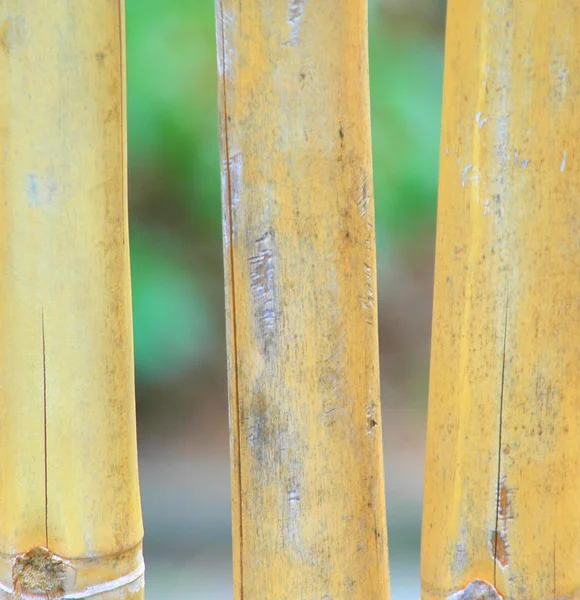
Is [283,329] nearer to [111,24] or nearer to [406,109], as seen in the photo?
[111,24]

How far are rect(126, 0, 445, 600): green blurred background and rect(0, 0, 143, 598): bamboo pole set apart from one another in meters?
1.51

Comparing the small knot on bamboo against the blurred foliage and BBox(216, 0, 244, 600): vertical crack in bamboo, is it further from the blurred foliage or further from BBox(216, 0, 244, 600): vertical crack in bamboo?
the blurred foliage

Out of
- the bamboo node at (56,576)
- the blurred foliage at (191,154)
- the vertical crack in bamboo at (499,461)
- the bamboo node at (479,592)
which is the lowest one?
the bamboo node at (56,576)

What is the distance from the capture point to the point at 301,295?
0.80m

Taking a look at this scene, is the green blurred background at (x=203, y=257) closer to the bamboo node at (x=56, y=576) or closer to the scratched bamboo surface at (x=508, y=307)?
the bamboo node at (x=56, y=576)

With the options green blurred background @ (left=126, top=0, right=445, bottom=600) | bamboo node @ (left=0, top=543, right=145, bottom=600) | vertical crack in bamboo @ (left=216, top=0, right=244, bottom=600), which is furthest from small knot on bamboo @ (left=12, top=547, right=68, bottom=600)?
green blurred background @ (left=126, top=0, right=445, bottom=600)

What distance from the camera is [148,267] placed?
2.55m

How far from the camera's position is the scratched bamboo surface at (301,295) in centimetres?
79

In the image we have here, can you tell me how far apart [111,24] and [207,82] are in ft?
5.49

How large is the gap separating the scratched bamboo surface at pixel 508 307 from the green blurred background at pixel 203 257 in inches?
64.5

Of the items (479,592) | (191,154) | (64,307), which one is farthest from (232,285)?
(191,154)

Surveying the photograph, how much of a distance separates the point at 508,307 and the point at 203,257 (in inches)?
75.1

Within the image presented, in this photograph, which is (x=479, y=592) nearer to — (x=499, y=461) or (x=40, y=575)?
(x=499, y=461)

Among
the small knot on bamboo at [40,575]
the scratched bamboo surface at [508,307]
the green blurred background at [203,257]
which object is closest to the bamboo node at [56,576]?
the small knot on bamboo at [40,575]
